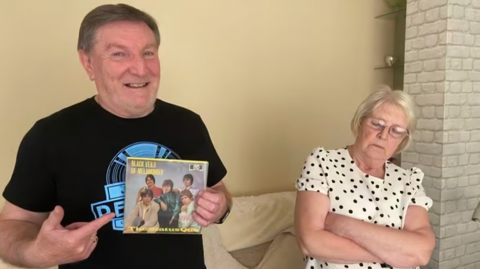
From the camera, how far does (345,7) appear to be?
2609 mm

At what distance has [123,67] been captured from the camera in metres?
1.15

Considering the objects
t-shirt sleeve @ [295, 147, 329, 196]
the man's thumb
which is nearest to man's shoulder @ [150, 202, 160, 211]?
the man's thumb

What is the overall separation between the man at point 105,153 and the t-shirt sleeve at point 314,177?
0.40 meters

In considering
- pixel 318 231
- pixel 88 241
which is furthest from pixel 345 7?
pixel 88 241

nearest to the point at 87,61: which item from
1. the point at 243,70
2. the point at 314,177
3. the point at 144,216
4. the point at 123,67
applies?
the point at 123,67

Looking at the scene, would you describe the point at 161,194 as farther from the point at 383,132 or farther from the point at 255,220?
the point at 255,220

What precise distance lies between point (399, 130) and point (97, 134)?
1.09m

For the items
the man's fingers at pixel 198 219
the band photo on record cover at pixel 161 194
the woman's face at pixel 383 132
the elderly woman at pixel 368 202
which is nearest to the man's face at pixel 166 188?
the band photo on record cover at pixel 161 194

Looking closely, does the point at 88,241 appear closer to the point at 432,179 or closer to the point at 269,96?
the point at 269,96

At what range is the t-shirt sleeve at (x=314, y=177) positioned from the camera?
147 cm

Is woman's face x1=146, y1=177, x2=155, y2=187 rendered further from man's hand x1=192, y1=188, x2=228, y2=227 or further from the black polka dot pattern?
the black polka dot pattern

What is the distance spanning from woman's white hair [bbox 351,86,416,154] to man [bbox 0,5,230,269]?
72 centimetres

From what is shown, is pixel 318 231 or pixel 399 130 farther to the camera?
pixel 399 130

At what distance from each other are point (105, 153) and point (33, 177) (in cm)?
20
